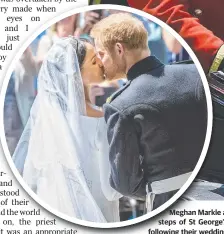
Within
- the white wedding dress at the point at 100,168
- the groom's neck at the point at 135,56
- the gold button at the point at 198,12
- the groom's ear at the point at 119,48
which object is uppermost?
the gold button at the point at 198,12

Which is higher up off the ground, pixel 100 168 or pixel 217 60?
pixel 217 60

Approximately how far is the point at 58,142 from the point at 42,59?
0.47 feet

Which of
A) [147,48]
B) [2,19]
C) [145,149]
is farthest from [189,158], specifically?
[2,19]

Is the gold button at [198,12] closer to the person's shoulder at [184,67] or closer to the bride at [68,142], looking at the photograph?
the person's shoulder at [184,67]

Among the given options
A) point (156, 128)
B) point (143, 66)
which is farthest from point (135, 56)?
point (156, 128)

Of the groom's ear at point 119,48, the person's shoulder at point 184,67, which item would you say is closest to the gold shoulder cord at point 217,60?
the person's shoulder at point 184,67

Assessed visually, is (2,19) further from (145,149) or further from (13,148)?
(145,149)

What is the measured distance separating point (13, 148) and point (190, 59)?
1.10ft

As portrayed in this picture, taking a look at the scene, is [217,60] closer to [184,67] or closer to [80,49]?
[184,67]

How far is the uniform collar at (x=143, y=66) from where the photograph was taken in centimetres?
98

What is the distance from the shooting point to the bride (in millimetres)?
973

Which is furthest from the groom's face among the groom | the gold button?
the gold button

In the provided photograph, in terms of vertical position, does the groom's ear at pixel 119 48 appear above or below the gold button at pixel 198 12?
below

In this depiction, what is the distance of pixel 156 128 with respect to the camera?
0.96m
